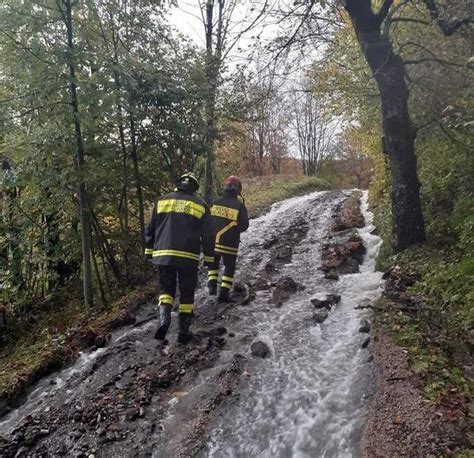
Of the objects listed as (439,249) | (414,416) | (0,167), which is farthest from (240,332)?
(0,167)

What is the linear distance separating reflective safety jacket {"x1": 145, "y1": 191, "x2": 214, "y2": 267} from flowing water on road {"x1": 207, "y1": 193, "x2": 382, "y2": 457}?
1.59 metres

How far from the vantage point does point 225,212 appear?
7.52m

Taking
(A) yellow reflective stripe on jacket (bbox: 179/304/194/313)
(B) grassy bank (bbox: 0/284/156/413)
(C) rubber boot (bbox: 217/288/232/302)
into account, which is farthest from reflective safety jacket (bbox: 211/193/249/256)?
(B) grassy bank (bbox: 0/284/156/413)

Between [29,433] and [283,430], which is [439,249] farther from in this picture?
[29,433]

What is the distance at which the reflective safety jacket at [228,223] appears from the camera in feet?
24.6

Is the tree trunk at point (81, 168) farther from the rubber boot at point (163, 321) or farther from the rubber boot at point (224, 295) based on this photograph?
the rubber boot at point (163, 321)

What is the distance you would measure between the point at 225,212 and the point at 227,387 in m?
3.45

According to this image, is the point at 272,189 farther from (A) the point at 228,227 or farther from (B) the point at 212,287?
(A) the point at 228,227

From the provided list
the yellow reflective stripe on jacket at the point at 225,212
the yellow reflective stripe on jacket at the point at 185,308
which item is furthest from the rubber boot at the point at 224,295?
the yellow reflective stripe on jacket at the point at 185,308

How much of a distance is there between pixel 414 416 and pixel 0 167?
8.05 meters

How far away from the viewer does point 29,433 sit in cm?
430

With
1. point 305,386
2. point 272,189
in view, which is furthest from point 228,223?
point 272,189

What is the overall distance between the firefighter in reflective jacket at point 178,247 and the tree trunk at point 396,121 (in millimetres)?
4090

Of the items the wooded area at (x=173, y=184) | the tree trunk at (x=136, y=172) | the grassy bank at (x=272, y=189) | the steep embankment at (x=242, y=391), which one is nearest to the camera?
the steep embankment at (x=242, y=391)
